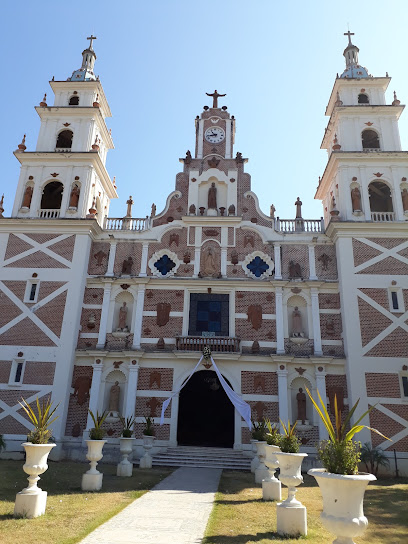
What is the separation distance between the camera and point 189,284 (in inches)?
936

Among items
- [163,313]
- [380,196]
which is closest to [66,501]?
[163,313]

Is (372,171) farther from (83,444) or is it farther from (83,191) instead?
(83,444)

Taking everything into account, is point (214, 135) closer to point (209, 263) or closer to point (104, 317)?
point (209, 263)

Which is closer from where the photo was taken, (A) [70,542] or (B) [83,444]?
(A) [70,542]

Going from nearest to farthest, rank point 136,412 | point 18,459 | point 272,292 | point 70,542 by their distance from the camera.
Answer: point 70,542 < point 18,459 < point 136,412 < point 272,292

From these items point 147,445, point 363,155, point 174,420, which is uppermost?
point 363,155

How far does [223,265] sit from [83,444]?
1133cm

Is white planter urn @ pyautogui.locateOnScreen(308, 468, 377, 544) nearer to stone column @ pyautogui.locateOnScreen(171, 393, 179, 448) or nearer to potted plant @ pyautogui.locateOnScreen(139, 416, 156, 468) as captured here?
potted plant @ pyautogui.locateOnScreen(139, 416, 156, 468)

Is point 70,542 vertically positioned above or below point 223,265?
below

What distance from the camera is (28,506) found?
31.2 feet

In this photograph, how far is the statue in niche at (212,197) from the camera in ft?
84.6

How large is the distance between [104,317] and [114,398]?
421cm

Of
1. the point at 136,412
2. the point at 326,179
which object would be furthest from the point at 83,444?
the point at 326,179

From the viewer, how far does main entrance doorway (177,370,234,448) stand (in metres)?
22.0
